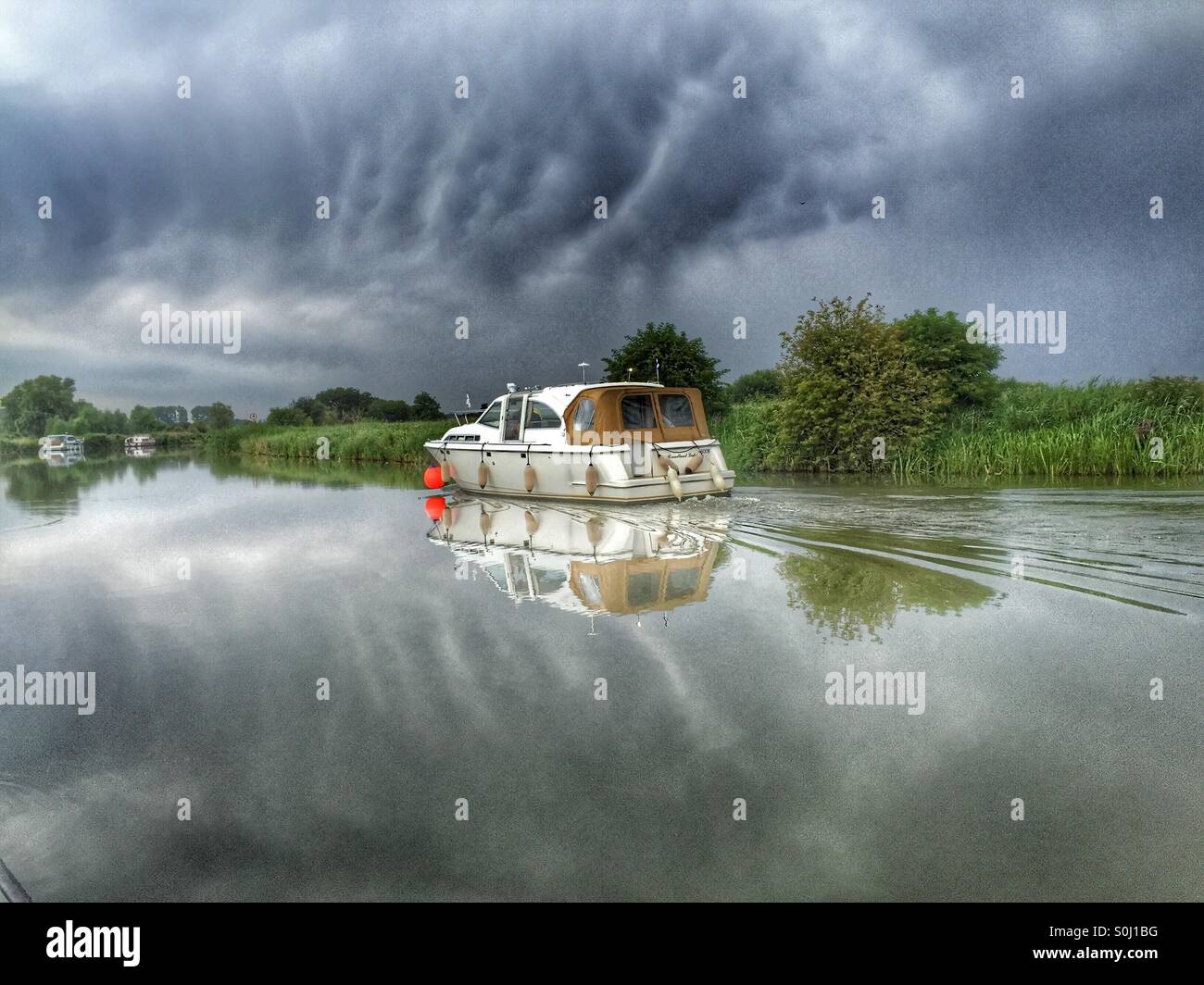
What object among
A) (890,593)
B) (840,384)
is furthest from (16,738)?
(840,384)

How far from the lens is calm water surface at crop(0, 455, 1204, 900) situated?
3.25 meters

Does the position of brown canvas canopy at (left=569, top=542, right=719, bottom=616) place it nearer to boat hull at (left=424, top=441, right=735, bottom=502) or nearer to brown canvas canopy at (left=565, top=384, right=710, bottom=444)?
boat hull at (left=424, top=441, right=735, bottom=502)

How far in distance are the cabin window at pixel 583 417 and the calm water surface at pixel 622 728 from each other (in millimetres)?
6146

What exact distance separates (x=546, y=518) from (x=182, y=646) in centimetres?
774

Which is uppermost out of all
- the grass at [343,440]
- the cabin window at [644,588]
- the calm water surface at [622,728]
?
the grass at [343,440]

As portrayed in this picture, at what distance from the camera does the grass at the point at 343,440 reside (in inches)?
1432

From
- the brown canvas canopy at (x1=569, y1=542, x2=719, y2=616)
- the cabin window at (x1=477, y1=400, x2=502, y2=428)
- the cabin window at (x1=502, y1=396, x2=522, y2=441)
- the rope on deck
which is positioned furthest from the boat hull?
the rope on deck

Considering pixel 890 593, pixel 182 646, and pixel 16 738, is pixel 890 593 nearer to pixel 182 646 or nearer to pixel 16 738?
pixel 182 646

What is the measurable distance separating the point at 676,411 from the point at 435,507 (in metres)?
4.99

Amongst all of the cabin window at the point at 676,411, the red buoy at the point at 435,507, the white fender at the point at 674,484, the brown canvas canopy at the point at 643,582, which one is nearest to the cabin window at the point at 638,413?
the cabin window at the point at 676,411

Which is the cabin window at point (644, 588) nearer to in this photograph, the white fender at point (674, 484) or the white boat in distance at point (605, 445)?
the white boat in distance at point (605, 445)

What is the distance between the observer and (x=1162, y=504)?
12312mm

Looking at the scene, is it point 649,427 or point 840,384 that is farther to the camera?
point 840,384

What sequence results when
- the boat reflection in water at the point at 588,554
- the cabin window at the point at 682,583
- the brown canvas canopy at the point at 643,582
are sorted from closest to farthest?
1. the brown canvas canopy at the point at 643,582
2. the cabin window at the point at 682,583
3. the boat reflection in water at the point at 588,554
